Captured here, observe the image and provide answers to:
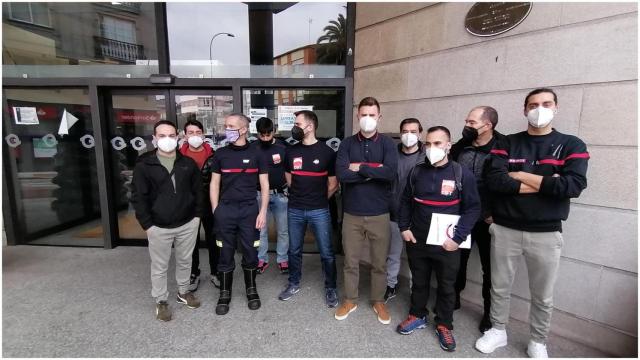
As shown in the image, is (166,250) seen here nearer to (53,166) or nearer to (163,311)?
(163,311)

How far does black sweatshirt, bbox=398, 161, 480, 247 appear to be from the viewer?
2.23 meters

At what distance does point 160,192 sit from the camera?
2.56 m

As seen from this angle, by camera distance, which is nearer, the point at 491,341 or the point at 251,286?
the point at 491,341

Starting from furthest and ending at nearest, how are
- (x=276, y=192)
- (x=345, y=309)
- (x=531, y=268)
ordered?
(x=276, y=192) → (x=345, y=309) → (x=531, y=268)

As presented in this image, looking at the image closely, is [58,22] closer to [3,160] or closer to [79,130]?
[79,130]

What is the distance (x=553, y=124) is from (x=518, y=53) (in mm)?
675

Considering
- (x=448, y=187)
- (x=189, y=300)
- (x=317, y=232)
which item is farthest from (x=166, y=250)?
(x=448, y=187)

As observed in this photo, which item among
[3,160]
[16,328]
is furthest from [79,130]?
[16,328]

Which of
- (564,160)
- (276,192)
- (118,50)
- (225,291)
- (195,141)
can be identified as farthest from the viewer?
(118,50)

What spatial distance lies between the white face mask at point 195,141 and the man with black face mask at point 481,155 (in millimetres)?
2371

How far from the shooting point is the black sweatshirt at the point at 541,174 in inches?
76.4

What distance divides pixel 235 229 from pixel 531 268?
7.73 feet

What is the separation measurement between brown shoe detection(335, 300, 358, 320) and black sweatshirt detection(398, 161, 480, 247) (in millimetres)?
890

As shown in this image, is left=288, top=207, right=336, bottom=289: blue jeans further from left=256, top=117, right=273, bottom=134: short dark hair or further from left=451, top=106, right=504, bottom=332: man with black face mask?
left=451, top=106, right=504, bottom=332: man with black face mask
